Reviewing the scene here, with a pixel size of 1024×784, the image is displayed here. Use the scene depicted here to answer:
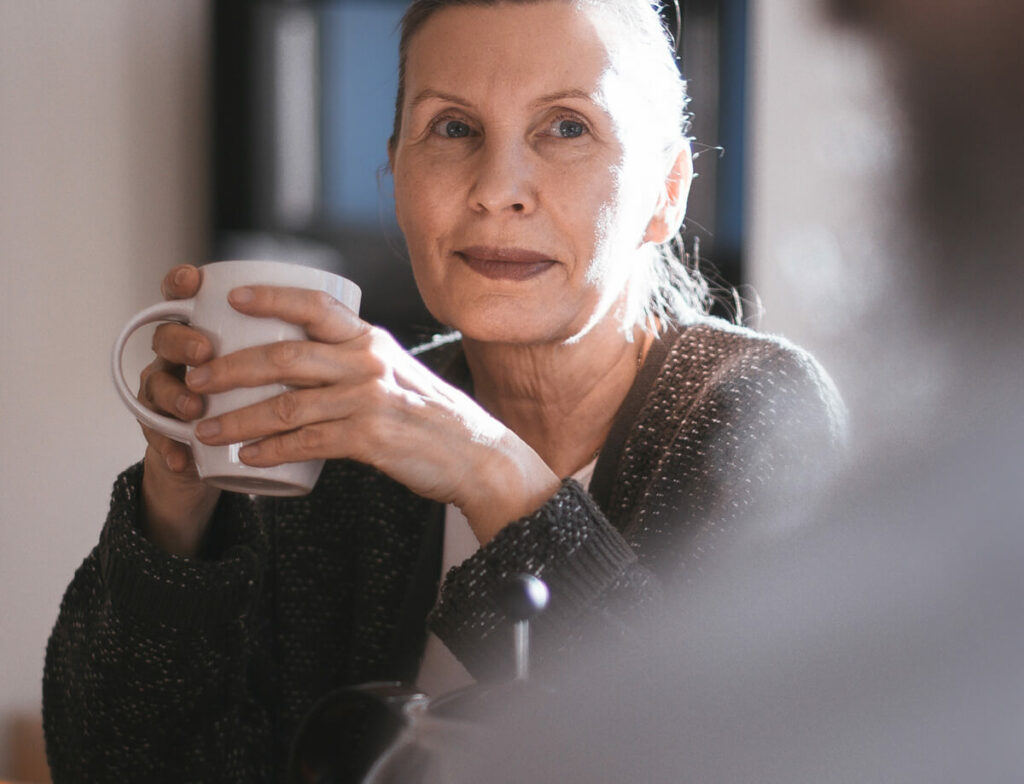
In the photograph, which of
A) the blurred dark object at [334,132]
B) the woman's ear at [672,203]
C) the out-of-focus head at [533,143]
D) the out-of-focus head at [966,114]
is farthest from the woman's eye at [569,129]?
the blurred dark object at [334,132]

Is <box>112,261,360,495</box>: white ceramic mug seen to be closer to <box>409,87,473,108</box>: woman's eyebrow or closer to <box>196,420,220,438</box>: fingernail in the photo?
<box>196,420,220,438</box>: fingernail

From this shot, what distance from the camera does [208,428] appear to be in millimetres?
571

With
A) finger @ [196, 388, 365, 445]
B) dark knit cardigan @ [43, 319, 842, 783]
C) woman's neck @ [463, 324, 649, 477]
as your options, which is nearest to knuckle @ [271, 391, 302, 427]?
finger @ [196, 388, 365, 445]

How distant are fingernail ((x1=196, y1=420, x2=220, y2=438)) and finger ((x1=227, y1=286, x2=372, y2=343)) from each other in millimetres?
62

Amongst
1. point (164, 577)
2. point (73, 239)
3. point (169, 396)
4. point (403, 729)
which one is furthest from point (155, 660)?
point (73, 239)

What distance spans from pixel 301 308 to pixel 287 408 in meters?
0.05

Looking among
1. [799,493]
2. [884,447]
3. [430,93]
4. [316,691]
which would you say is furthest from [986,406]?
[316,691]

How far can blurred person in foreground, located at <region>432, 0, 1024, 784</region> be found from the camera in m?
0.34

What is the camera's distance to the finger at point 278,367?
1.82 ft

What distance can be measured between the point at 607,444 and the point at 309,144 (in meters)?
1.16

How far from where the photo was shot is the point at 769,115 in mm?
1870

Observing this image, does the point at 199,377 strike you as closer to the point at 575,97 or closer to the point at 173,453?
the point at 173,453

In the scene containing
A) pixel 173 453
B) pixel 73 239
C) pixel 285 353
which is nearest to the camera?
pixel 285 353

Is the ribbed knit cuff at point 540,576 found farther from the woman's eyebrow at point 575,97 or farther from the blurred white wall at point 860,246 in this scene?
the woman's eyebrow at point 575,97
